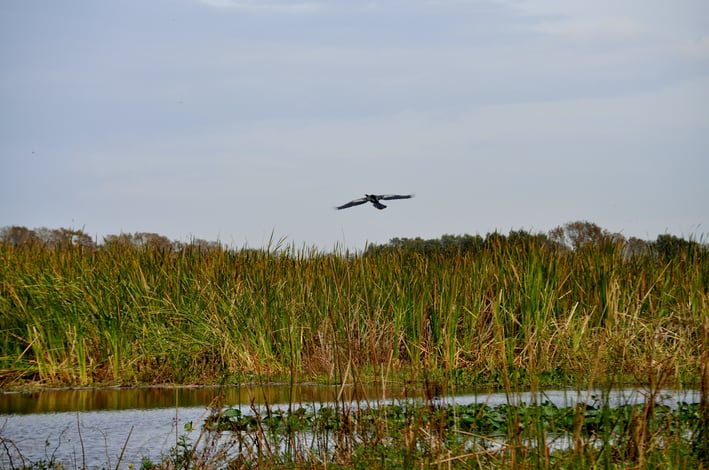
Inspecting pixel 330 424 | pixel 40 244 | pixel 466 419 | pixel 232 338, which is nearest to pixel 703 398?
pixel 466 419

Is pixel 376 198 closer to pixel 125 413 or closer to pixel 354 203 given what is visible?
pixel 354 203

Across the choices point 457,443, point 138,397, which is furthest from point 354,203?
point 457,443

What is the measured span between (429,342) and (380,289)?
1.05m

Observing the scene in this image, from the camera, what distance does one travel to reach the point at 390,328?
1175 centimetres

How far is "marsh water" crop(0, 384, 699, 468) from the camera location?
6453 mm

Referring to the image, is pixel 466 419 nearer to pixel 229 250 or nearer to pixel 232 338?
pixel 232 338

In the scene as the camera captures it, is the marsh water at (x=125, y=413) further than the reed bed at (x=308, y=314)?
No

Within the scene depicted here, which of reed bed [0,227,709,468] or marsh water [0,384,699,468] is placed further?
reed bed [0,227,709,468]

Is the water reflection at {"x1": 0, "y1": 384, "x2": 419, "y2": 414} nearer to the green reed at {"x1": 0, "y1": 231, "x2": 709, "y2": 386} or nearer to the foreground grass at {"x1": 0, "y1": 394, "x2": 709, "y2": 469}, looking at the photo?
the green reed at {"x1": 0, "y1": 231, "x2": 709, "y2": 386}

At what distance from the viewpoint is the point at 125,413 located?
889 centimetres

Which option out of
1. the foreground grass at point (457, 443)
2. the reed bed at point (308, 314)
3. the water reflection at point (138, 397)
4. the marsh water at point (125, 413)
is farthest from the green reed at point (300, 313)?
the foreground grass at point (457, 443)

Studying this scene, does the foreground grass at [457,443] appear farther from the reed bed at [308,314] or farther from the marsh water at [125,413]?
the reed bed at [308,314]

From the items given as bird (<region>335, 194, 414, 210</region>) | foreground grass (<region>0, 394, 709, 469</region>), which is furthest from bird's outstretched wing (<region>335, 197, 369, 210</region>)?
foreground grass (<region>0, 394, 709, 469</region>)

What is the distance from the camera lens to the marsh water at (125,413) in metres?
6.45
